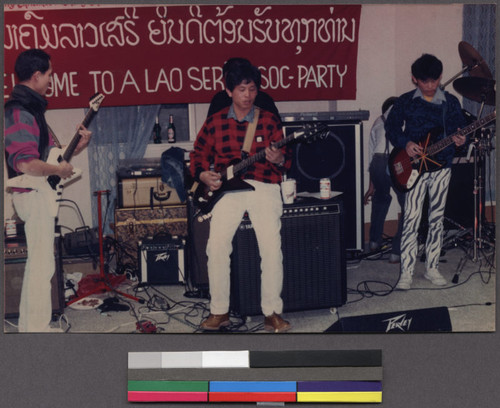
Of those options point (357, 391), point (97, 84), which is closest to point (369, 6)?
point (97, 84)

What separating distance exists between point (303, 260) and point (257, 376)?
0.69 m

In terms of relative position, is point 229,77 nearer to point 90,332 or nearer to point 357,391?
point 90,332

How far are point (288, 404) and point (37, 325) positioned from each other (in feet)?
4.79

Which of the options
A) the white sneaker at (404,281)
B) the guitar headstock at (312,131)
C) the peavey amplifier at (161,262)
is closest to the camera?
the guitar headstock at (312,131)

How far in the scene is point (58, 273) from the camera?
3.67 metres

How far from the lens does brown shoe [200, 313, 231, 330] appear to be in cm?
362

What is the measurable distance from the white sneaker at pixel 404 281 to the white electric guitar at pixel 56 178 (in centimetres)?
196

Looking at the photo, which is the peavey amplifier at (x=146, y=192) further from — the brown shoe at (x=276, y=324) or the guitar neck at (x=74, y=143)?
the brown shoe at (x=276, y=324)

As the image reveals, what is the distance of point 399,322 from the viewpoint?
3.62 meters

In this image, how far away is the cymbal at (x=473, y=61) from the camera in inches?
143

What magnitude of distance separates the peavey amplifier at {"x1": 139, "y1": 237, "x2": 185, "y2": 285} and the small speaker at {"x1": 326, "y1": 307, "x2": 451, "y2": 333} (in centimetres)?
101

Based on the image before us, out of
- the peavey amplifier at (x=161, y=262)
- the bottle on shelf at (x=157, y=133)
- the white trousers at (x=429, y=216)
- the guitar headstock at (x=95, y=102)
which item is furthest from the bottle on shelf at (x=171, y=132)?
the white trousers at (x=429, y=216)

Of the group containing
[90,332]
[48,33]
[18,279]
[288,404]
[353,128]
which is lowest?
[288,404]

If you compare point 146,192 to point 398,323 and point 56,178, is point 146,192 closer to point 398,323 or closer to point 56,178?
point 56,178
